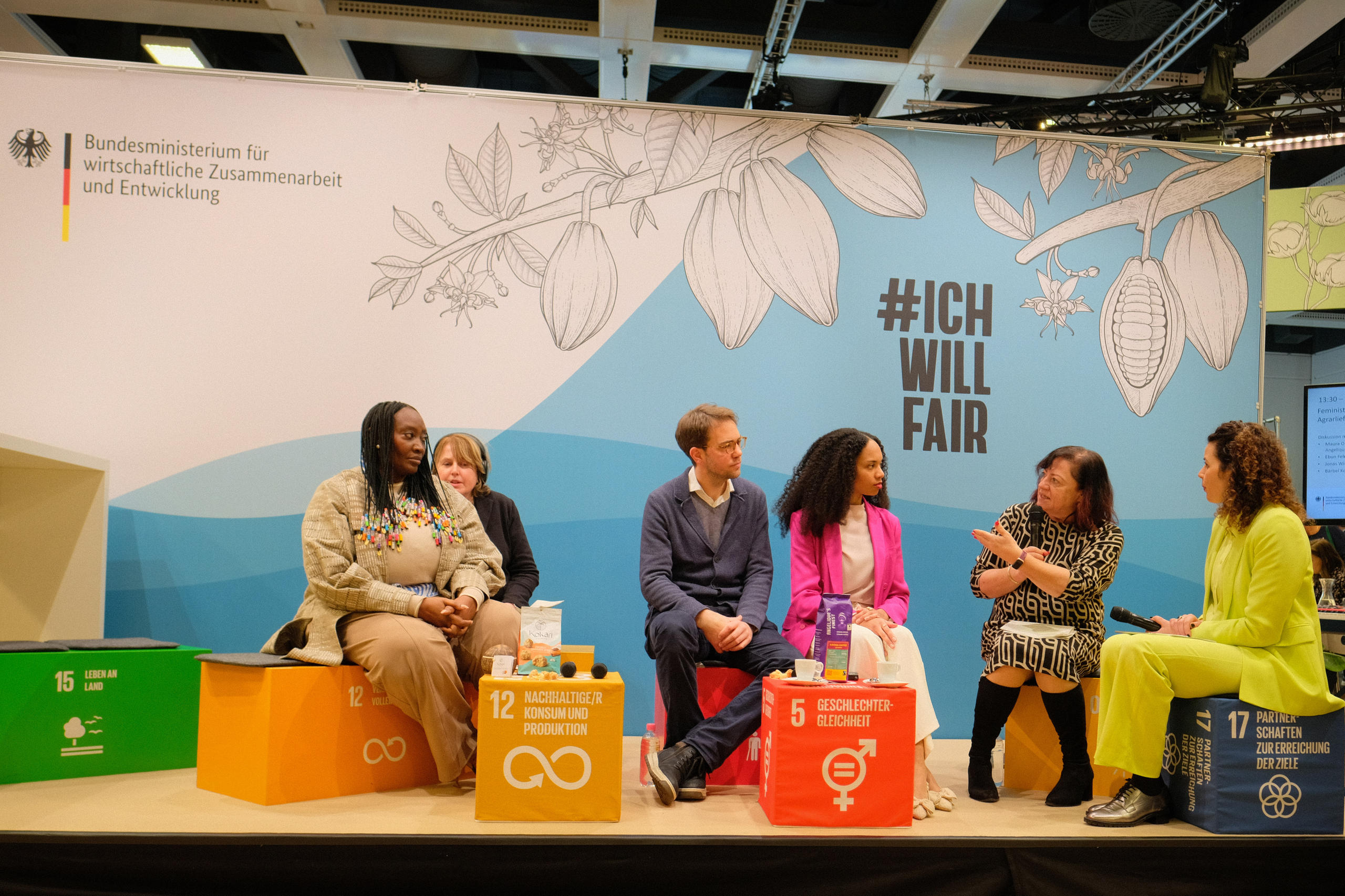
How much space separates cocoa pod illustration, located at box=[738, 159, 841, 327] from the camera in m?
4.41

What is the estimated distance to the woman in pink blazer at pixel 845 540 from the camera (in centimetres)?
338

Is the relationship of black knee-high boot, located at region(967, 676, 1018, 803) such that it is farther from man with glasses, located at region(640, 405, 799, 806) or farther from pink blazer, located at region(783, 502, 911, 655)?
man with glasses, located at region(640, 405, 799, 806)

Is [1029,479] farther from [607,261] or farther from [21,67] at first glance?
[21,67]

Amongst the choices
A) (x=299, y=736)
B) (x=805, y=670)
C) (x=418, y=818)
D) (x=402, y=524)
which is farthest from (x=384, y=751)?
(x=805, y=670)

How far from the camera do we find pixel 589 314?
4.31 meters

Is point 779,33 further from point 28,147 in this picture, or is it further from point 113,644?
point 113,644

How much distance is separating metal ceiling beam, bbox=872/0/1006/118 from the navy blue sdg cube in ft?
11.2

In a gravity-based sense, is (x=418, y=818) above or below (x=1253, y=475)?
below

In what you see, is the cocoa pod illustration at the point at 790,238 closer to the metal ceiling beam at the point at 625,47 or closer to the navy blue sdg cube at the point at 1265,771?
the metal ceiling beam at the point at 625,47

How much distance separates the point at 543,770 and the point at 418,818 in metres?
0.38

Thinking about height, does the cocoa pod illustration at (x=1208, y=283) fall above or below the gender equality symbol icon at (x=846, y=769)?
above

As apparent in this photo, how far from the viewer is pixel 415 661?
2.94 meters

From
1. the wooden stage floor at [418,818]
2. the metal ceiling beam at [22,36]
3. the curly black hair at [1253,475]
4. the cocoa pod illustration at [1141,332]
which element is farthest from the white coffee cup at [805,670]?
the metal ceiling beam at [22,36]

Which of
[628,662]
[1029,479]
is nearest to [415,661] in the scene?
[628,662]
